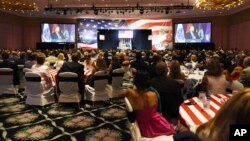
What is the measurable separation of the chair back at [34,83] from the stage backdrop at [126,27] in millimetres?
17727

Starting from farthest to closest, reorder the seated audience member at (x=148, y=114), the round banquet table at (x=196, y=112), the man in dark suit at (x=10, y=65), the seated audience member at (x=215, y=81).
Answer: the man in dark suit at (x=10, y=65)
the seated audience member at (x=215, y=81)
the seated audience member at (x=148, y=114)
the round banquet table at (x=196, y=112)

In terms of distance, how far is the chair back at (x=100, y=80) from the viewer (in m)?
6.86

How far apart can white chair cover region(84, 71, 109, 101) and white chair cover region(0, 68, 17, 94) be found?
2261 mm

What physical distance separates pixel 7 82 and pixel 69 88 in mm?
2427

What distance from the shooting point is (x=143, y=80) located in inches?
135

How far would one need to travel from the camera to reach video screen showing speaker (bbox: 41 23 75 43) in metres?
23.6

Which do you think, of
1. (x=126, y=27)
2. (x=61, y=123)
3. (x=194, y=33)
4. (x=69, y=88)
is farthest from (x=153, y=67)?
(x=126, y=27)

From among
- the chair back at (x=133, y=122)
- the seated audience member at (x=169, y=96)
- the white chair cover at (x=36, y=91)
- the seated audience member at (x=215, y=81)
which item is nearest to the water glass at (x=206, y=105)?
the seated audience member at (x=169, y=96)

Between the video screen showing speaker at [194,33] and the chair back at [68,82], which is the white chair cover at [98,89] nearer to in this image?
the chair back at [68,82]

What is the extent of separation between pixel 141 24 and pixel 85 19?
480 cm

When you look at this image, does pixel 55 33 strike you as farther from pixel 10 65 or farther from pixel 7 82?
pixel 7 82

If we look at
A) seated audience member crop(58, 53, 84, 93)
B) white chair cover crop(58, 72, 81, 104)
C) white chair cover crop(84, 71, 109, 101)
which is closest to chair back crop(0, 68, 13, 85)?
seated audience member crop(58, 53, 84, 93)

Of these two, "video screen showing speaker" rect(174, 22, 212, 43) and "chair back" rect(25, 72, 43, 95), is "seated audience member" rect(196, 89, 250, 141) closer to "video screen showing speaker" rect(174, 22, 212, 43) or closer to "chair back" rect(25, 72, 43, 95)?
"chair back" rect(25, 72, 43, 95)

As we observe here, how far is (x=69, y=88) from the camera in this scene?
659 centimetres
